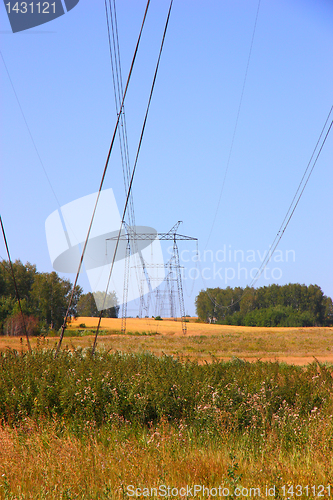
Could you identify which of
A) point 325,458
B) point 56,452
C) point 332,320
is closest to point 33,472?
point 56,452

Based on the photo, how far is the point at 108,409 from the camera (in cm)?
591

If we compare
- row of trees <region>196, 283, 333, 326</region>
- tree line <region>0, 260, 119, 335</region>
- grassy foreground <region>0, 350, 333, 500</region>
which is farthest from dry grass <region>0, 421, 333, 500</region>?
row of trees <region>196, 283, 333, 326</region>

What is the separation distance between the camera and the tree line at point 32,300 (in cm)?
4775

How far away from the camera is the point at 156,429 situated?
17.3 ft

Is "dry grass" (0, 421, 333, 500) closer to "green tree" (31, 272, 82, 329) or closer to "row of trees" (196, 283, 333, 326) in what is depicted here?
"green tree" (31, 272, 82, 329)

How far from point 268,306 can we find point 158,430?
123m

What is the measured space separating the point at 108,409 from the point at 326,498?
11.1 ft

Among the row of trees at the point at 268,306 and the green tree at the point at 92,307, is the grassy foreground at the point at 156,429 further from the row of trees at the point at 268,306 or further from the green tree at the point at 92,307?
the row of trees at the point at 268,306

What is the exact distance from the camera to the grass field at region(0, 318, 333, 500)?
→ 3.79 metres

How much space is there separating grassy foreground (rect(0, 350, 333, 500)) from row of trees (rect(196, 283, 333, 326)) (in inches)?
3863

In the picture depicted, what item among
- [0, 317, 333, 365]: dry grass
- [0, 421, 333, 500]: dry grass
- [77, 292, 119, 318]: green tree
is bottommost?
[0, 317, 333, 365]: dry grass

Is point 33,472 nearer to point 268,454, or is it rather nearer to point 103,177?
point 268,454

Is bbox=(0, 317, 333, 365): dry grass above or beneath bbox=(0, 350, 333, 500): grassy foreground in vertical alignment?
beneath

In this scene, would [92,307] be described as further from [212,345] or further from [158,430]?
[158,430]
